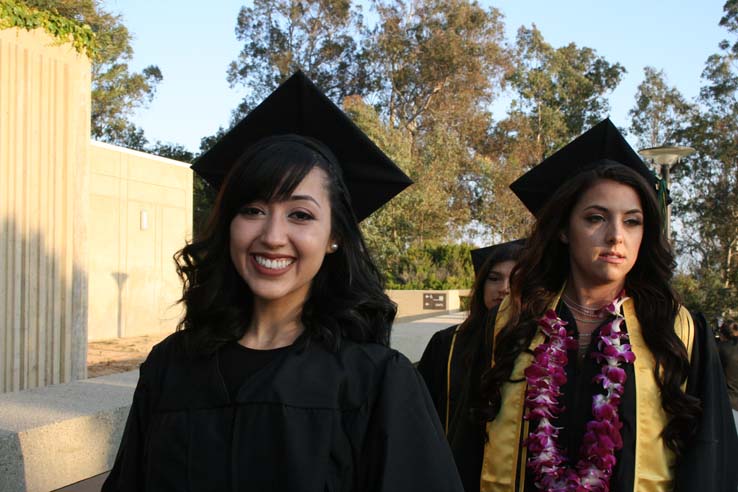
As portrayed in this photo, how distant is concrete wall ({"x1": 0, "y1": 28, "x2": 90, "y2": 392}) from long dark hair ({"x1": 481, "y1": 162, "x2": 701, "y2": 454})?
4.87m

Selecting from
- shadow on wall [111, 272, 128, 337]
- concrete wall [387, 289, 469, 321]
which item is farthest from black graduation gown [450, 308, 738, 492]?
concrete wall [387, 289, 469, 321]

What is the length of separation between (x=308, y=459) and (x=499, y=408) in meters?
1.31

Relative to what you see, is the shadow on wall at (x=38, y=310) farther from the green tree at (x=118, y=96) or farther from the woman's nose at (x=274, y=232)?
the green tree at (x=118, y=96)

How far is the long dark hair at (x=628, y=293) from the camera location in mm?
2576

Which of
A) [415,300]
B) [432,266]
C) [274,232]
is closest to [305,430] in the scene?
[274,232]

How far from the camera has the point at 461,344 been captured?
349cm

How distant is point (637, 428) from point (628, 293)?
0.53 m

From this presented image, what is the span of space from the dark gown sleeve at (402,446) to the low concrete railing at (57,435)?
1.16 meters

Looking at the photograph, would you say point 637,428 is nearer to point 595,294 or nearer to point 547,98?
point 595,294

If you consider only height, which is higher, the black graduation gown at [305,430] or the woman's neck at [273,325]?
the woman's neck at [273,325]

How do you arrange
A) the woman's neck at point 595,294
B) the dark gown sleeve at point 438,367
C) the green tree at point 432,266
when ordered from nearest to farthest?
the woman's neck at point 595,294 → the dark gown sleeve at point 438,367 → the green tree at point 432,266

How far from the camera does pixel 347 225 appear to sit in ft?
6.60

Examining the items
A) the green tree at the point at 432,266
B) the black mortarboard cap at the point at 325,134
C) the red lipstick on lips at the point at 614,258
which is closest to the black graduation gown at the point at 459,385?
the red lipstick on lips at the point at 614,258

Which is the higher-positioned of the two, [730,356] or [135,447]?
[135,447]
